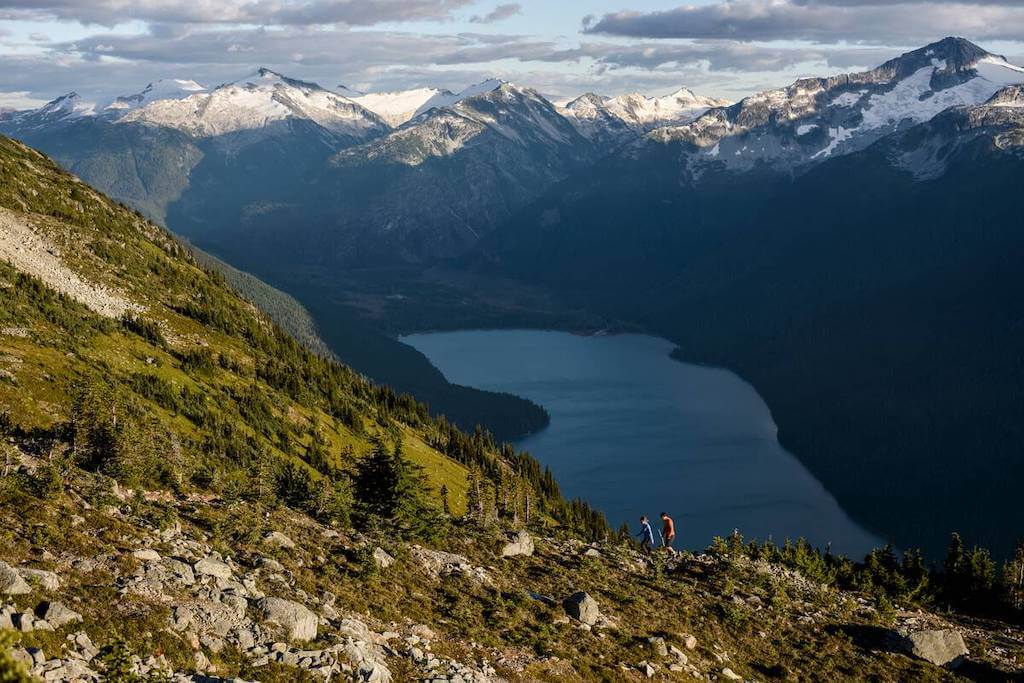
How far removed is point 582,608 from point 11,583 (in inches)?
1026

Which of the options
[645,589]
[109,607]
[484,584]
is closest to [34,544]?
[109,607]

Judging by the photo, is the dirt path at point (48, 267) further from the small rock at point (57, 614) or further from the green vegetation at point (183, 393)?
the small rock at point (57, 614)

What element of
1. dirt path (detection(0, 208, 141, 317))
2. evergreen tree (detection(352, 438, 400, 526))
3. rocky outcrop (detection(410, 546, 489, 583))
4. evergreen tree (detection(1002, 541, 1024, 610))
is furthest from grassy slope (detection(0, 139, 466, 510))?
evergreen tree (detection(1002, 541, 1024, 610))

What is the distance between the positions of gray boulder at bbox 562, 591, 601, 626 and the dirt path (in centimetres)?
8171

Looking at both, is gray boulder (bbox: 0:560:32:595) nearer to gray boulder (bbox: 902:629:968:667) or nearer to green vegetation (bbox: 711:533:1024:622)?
gray boulder (bbox: 902:629:968:667)

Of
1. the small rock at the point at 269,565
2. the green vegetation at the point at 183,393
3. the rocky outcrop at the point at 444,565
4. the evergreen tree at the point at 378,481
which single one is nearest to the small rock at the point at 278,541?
the small rock at the point at 269,565

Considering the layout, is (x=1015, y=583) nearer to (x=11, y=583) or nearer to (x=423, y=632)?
(x=423, y=632)

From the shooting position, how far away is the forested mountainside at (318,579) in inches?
1324

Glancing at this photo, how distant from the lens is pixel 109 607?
1303 inches

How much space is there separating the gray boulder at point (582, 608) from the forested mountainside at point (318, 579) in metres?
0.21

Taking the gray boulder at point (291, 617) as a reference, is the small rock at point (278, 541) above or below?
above

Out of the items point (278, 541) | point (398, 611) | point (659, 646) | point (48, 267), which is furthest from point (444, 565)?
point (48, 267)

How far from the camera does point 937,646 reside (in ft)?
173

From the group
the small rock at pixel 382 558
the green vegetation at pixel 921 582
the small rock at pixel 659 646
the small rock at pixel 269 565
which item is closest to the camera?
the small rock at pixel 269 565
